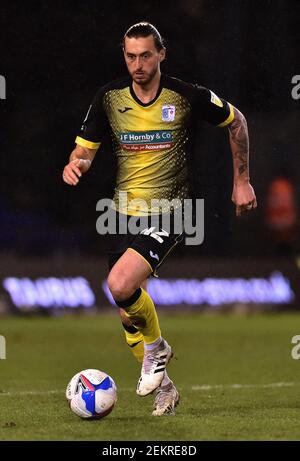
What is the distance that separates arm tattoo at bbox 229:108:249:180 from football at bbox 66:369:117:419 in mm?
1689

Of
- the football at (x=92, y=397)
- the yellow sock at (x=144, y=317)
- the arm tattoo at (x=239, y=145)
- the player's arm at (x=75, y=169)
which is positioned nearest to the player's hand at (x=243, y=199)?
the arm tattoo at (x=239, y=145)

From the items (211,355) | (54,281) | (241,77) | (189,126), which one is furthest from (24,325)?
(189,126)

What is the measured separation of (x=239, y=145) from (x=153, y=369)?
1.68m

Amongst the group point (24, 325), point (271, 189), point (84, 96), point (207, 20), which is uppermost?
point (207, 20)

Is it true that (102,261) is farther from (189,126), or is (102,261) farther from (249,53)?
(189,126)

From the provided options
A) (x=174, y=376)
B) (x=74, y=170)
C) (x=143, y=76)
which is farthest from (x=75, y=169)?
(x=174, y=376)

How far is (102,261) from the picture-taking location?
Result: 15.0 metres

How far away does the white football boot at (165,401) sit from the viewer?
6910mm

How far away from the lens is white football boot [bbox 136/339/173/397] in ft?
22.2

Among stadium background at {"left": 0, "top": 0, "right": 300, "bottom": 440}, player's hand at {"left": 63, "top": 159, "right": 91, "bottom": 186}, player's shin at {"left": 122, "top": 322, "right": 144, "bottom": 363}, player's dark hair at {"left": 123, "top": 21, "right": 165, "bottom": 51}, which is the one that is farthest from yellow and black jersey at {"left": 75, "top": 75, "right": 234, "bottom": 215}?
stadium background at {"left": 0, "top": 0, "right": 300, "bottom": 440}

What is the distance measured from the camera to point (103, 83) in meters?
16.1

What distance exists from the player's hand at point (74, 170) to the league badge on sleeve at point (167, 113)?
0.64 meters

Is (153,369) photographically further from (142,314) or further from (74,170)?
(74,170)

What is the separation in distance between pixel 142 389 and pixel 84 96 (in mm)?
9913
